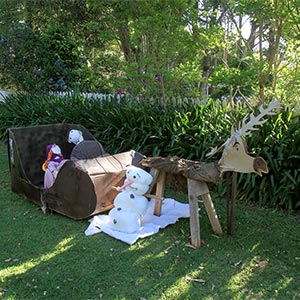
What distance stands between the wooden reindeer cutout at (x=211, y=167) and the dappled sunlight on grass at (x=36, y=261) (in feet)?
3.77

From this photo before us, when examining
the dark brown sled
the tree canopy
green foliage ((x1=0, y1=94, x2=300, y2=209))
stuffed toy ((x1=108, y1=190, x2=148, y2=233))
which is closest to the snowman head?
stuffed toy ((x1=108, y1=190, x2=148, y2=233))

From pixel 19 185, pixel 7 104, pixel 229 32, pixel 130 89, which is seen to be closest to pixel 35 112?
pixel 7 104

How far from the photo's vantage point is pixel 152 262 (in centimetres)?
293

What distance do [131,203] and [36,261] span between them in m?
1.06

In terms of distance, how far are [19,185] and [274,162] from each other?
3297 millimetres

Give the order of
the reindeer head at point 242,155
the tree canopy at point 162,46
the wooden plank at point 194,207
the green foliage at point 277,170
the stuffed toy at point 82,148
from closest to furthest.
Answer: the reindeer head at point 242,155 → the wooden plank at point 194,207 → the green foliage at point 277,170 → the stuffed toy at point 82,148 → the tree canopy at point 162,46

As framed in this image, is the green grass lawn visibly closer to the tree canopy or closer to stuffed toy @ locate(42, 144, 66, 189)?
stuffed toy @ locate(42, 144, 66, 189)

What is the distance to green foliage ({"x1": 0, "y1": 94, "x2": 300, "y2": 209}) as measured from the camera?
4.10 metres

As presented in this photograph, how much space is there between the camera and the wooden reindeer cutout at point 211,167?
292cm

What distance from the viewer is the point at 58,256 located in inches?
119

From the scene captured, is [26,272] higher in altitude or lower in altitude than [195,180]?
lower

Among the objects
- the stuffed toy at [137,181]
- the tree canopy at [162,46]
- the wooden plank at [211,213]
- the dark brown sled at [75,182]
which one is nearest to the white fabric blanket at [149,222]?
the dark brown sled at [75,182]

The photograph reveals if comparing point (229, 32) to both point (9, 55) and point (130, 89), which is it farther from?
point (9, 55)

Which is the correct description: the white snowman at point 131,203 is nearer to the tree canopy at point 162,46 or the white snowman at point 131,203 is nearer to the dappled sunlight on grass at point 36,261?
the dappled sunlight on grass at point 36,261
